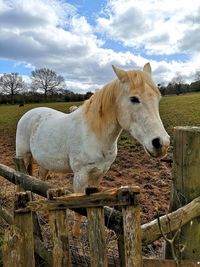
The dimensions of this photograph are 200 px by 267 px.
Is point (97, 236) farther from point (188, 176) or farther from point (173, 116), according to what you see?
point (173, 116)

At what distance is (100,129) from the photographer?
405 centimetres

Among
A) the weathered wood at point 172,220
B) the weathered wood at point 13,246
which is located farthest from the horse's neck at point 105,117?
the weathered wood at point 13,246

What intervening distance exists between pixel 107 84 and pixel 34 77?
254ft

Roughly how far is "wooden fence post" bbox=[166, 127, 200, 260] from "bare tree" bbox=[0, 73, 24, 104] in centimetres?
7699

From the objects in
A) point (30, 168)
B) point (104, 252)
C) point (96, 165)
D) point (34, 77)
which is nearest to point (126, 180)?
point (30, 168)

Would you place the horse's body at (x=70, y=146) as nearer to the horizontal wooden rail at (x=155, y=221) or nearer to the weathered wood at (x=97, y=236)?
the horizontal wooden rail at (x=155, y=221)

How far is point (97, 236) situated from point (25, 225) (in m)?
0.45

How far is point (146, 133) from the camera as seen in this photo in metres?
3.24

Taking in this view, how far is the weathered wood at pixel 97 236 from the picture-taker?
6.35ft

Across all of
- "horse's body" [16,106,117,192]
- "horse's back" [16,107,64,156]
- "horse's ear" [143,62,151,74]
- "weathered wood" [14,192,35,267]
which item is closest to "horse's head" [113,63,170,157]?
"horse's ear" [143,62,151,74]

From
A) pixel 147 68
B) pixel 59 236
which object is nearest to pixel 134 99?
pixel 147 68

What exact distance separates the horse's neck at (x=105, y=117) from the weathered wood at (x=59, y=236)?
6.80 feet

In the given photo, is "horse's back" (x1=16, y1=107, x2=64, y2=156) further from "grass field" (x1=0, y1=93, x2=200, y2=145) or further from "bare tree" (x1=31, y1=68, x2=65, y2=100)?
"bare tree" (x1=31, y1=68, x2=65, y2=100)

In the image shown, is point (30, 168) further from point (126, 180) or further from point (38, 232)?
point (38, 232)
